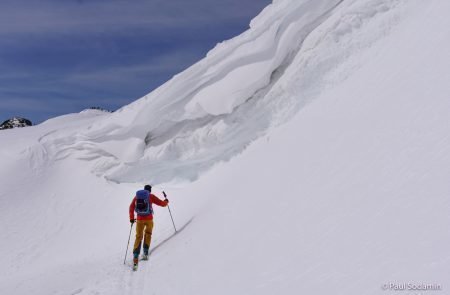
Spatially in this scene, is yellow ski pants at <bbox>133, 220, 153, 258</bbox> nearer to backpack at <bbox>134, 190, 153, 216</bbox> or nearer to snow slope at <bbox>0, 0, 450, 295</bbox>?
backpack at <bbox>134, 190, 153, 216</bbox>

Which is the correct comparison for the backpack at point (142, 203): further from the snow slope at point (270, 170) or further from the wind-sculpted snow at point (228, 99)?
Answer: the wind-sculpted snow at point (228, 99)

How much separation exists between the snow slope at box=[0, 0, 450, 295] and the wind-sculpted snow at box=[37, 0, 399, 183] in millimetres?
66

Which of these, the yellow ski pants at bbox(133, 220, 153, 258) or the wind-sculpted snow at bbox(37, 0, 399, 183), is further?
the wind-sculpted snow at bbox(37, 0, 399, 183)

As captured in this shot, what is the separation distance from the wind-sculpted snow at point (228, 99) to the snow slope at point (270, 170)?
0.07 m

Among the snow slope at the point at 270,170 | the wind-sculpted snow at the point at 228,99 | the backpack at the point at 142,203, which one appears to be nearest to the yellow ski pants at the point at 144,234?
the backpack at the point at 142,203

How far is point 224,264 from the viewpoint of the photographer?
22.9 feet

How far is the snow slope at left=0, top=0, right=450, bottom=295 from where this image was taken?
5215 millimetres

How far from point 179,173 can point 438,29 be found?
32.3 ft

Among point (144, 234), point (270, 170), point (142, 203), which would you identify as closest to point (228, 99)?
point (270, 170)

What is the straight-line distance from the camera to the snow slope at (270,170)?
17.1ft

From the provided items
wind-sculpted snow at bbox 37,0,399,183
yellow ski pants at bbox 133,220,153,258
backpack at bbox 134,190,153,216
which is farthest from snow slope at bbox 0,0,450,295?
backpack at bbox 134,190,153,216

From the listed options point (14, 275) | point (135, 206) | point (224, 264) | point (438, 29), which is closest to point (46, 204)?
point (14, 275)

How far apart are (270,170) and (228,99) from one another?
7.00 m

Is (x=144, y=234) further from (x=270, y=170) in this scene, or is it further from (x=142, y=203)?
(x=270, y=170)
